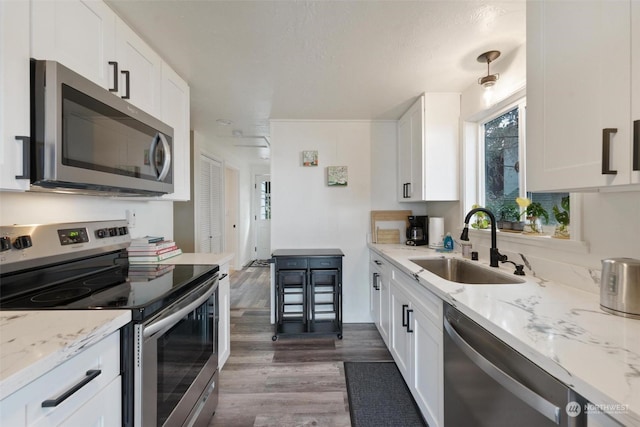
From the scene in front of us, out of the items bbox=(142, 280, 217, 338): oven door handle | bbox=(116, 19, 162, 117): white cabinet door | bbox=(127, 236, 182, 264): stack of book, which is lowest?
bbox=(142, 280, 217, 338): oven door handle

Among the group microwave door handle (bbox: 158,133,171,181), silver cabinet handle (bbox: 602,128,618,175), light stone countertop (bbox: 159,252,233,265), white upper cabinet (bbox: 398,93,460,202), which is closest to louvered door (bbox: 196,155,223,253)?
light stone countertop (bbox: 159,252,233,265)

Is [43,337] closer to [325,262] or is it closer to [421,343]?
[421,343]

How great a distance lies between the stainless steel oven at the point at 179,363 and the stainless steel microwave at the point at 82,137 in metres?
0.62

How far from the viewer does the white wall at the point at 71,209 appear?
1.12 meters

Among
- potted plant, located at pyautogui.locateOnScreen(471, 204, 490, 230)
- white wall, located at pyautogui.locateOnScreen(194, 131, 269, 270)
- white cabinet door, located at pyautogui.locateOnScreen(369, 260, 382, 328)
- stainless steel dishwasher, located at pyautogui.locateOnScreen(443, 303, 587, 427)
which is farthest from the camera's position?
white wall, located at pyautogui.locateOnScreen(194, 131, 269, 270)

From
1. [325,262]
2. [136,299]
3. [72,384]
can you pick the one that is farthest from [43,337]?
[325,262]

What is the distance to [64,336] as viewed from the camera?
2.40 ft

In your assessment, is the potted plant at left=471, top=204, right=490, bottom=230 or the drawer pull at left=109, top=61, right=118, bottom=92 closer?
the drawer pull at left=109, top=61, right=118, bottom=92

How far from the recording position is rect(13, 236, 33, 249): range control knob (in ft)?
3.47

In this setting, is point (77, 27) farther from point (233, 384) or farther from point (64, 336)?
point (233, 384)

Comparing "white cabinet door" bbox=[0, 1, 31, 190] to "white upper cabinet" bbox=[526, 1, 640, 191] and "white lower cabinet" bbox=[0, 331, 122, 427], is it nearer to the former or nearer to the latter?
"white lower cabinet" bbox=[0, 331, 122, 427]

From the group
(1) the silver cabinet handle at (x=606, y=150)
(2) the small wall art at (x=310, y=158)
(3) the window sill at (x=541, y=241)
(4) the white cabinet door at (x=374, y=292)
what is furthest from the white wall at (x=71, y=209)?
(3) the window sill at (x=541, y=241)

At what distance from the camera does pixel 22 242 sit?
1.08 meters

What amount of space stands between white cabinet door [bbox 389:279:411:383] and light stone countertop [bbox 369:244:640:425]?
57cm
